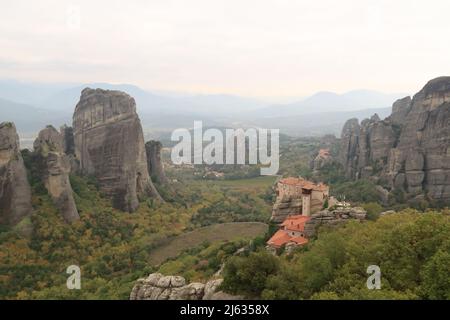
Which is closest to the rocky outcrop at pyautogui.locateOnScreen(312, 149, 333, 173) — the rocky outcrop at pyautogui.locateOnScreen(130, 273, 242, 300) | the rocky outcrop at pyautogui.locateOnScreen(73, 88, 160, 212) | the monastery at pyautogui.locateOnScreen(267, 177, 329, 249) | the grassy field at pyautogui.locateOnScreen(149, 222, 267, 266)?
the grassy field at pyautogui.locateOnScreen(149, 222, 267, 266)

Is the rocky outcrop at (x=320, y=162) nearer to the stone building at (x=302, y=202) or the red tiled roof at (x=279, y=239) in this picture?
the stone building at (x=302, y=202)

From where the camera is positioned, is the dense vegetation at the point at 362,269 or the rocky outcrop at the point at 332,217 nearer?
the dense vegetation at the point at 362,269

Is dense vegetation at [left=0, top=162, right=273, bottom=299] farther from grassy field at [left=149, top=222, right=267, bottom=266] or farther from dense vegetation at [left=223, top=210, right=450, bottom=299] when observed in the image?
dense vegetation at [left=223, top=210, right=450, bottom=299]

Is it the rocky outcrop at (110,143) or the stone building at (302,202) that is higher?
the rocky outcrop at (110,143)
